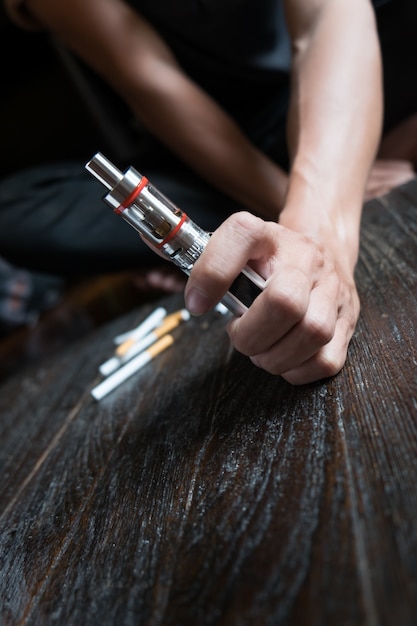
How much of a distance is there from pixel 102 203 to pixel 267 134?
1.10 ft

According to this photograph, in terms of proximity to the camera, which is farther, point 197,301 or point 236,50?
point 236,50

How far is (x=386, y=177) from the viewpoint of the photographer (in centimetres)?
85

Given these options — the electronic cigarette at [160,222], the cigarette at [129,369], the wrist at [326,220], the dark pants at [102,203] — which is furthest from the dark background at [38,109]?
the electronic cigarette at [160,222]

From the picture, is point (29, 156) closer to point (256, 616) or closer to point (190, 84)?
point (190, 84)

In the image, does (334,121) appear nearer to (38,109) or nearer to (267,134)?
(267,134)

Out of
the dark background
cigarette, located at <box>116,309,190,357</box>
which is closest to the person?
cigarette, located at <box>116,309,190,357</box>

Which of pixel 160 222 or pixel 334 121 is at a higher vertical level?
pixel 160 222

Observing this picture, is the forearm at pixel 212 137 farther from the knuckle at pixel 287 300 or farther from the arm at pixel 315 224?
the knuckle at pixel 287 300

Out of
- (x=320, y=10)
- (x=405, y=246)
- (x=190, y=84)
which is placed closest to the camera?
(x=405, y=246)

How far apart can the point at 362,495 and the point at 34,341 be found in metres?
1.12

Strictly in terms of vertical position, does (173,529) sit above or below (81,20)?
below

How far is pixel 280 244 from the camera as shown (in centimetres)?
41

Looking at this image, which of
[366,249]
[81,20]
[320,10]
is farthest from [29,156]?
[366,249]

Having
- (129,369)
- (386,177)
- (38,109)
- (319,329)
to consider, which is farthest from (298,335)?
(38,109)
